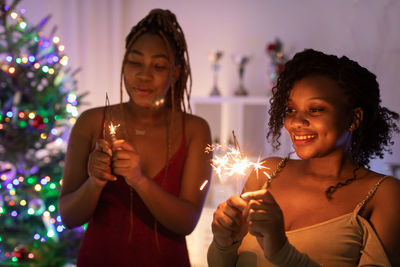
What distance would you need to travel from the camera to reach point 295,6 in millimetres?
4125

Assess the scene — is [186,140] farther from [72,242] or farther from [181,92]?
[72,242]

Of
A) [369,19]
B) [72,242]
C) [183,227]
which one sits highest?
[369,19]

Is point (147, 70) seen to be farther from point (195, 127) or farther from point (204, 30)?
point (204, 30)

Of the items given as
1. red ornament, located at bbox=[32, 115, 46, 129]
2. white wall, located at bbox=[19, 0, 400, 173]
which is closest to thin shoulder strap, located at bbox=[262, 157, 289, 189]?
red ornament, located at bbox=[32, 115, 46, 129]

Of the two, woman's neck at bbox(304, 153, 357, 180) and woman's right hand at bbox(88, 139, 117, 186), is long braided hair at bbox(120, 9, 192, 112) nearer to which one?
woman's right hand at bbox(88, 139, 117, 186)

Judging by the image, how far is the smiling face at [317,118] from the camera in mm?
1046

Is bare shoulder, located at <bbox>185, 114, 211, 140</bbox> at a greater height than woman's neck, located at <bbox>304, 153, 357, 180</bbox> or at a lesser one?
greater

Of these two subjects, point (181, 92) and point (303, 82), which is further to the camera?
point (181, 92)

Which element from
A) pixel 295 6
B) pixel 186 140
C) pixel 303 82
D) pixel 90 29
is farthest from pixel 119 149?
pixel 90 29

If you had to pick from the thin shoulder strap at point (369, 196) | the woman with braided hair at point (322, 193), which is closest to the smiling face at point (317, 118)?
the woman with braided hair at point (322, 193)

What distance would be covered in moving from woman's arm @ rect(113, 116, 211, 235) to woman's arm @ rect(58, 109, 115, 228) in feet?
0.27

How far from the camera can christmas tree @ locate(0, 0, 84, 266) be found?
2.64 meters

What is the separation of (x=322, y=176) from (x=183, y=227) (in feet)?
1.51

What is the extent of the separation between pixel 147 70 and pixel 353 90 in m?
0.63
